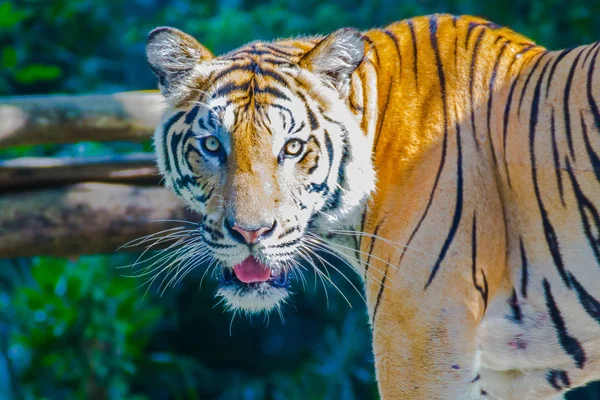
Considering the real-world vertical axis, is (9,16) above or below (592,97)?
below

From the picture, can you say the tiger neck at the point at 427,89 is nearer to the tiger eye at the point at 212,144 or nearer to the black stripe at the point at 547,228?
the black stripe at the point at 547,228

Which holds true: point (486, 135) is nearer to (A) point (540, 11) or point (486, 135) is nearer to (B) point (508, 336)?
(B) point (508, 336)

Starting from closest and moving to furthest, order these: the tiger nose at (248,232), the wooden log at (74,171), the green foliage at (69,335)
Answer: the tiger nose at (248,232)
the wooden log at (74,171)
the green foliage at (69,335)

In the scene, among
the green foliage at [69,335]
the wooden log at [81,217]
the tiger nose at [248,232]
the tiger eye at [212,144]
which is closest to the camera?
the tiger nose at [248,232]

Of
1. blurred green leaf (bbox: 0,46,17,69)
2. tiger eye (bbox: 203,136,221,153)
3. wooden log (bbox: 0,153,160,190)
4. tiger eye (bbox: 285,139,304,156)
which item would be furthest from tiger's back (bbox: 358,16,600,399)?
blurred green leaf (bbox: 0,46,17,69)

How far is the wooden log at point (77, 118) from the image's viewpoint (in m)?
3.18

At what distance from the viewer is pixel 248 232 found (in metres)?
1.89

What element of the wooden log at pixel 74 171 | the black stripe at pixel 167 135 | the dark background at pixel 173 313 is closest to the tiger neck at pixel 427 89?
the black stripe at pixel 167 135

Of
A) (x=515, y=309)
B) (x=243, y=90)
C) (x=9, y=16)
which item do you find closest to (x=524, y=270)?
(x=515, y=309)

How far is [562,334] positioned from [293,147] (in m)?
0.80

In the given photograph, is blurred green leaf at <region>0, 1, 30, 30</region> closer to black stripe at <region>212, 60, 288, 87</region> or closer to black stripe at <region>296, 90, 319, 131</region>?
black stripe at <region>212, 60, 288, 87</region>

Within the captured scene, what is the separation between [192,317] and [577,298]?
12.2 ft

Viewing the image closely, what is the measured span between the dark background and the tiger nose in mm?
2862

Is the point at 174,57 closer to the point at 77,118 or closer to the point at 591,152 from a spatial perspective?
the point at 591,152
